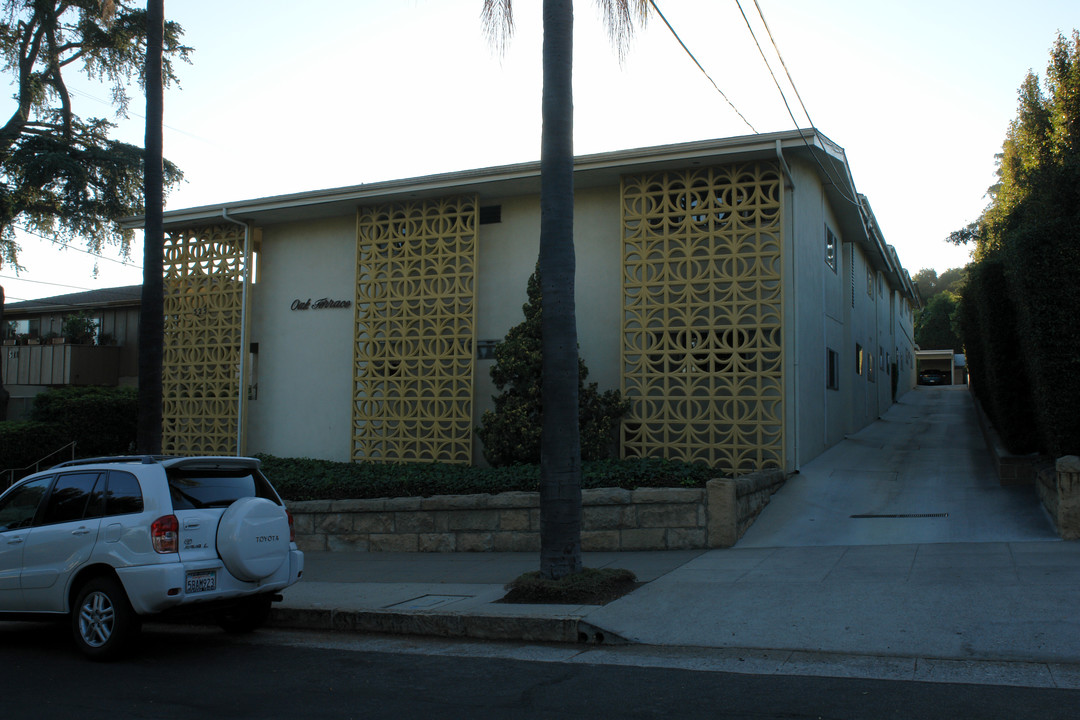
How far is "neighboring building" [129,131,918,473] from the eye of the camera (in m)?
13.8

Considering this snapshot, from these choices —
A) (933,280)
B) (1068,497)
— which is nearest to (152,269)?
(1068,497)

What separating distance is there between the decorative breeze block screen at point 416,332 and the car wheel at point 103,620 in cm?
880

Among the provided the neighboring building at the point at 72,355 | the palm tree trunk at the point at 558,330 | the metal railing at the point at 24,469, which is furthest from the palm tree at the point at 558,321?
the neighboring building at the point at 72,355

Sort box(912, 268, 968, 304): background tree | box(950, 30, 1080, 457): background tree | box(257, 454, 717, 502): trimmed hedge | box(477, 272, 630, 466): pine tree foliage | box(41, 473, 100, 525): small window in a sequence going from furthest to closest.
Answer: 1. box(912, 268, 968, 304): background tree
2. box(477, 272, 630, 466): pine tree foliage
3. box(257, 454, 717, 502): trimmed hedge
4. box(950, 30, 1080, 457): background tree
5. box(41, 473, 100, 525): small window

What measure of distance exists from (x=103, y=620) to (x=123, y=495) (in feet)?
3.48

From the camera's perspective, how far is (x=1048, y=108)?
17031mm

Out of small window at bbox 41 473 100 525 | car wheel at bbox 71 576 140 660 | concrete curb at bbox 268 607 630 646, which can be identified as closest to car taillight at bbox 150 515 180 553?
car wheel at bbox 71 576 140 660

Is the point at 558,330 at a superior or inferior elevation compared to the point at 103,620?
superior

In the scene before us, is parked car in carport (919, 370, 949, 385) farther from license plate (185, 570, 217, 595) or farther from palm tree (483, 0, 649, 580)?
license plate (185, 570, 217, 595)

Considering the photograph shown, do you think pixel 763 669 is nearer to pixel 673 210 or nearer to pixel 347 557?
pixel 347 557

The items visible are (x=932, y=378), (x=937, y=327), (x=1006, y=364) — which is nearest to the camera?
(x=1006, y=364)

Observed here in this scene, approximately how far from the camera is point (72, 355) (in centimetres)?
2567

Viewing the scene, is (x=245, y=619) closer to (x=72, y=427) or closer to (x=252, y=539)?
(x=252, y=539)

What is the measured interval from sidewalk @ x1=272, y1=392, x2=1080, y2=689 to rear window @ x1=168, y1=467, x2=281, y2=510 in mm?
1576
